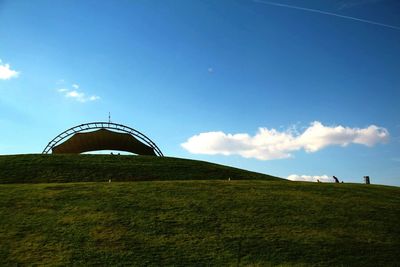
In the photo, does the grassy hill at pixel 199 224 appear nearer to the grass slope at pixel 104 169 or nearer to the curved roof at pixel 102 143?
the grass slope at pixel 104 169

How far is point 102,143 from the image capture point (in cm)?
5625

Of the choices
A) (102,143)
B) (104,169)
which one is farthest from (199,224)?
(102,143)

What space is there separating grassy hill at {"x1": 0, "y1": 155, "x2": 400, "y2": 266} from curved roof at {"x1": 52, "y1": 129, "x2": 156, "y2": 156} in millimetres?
28958

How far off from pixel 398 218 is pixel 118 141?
1606 inches

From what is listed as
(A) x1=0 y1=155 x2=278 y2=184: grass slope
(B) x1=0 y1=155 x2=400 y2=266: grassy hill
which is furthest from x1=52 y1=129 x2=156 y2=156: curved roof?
(B) x1=0 y1=155 x2=400 y2=266: grassy hill

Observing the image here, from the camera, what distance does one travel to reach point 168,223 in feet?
63.9

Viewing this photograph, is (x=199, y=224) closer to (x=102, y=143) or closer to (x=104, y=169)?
(x=104, y=169)

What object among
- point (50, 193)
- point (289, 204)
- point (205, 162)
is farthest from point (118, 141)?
point (289, 204)

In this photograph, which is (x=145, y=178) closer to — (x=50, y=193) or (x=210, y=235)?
(x=50, y=193)

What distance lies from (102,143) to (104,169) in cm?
2229

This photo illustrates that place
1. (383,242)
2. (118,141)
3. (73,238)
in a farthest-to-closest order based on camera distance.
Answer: (118,141) → (383,242) → (73,238)

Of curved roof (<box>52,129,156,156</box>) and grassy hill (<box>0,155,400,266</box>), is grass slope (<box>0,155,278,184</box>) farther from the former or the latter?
curved roof (<box>52,129,156,156</box>)

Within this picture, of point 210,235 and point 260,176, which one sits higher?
point 260,176

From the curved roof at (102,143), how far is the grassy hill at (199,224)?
28958 mm
